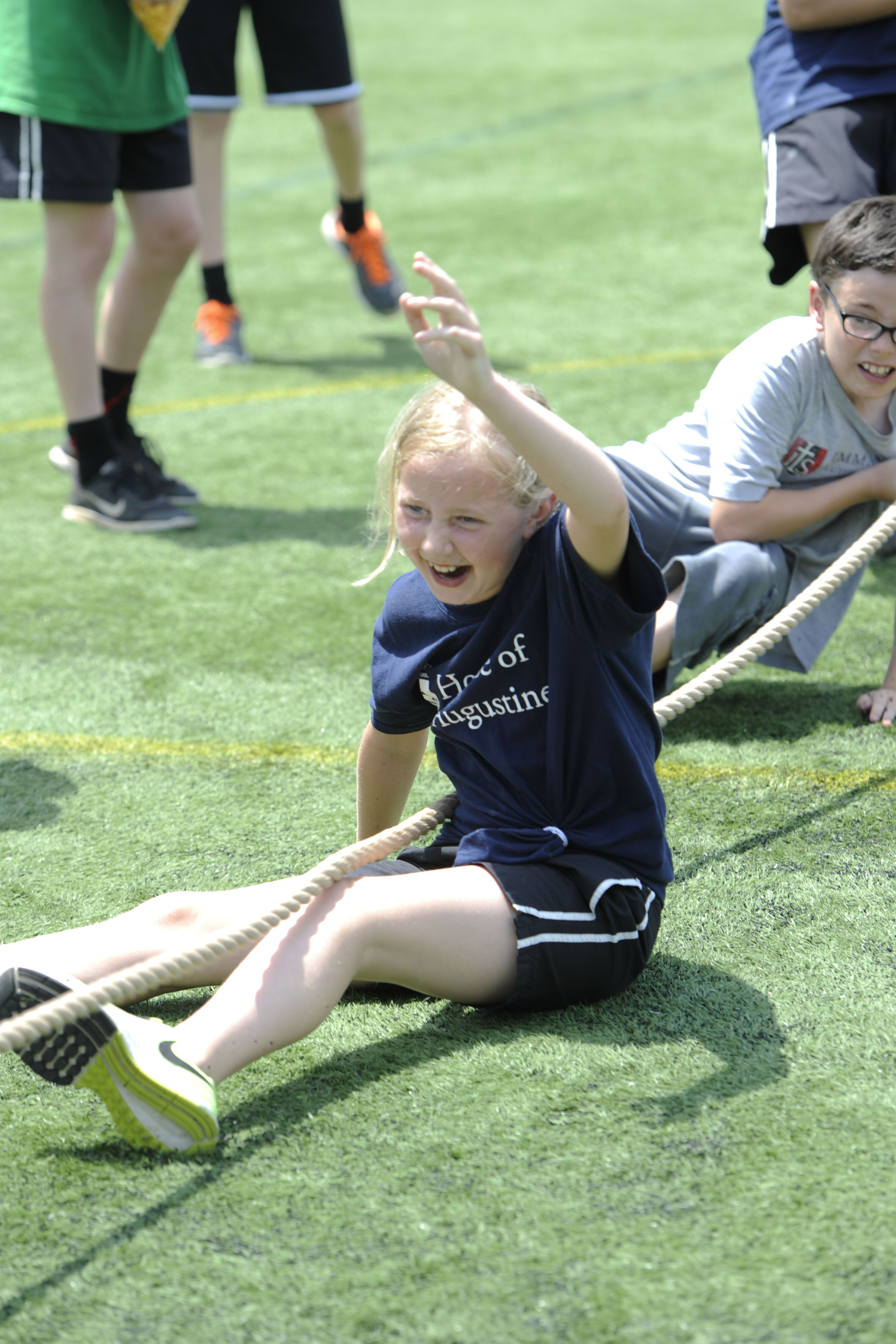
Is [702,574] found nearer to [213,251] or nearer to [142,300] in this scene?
[142,300]

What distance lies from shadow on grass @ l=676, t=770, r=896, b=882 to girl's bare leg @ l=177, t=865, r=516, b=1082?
1.89ft

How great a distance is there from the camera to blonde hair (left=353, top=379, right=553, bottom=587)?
2.10 metres

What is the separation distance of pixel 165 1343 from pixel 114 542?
316 cm

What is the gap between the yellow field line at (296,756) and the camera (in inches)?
116

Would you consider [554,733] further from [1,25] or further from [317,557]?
[1,25]

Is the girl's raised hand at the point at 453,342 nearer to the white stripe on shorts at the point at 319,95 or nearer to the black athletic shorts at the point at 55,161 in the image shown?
the black athletic shorts at the point at 55,161

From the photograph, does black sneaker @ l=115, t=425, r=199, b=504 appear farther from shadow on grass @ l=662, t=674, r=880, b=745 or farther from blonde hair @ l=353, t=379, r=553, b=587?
blonde hair @ l=353, t=379, r=553, b=587

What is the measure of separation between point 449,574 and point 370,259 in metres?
4.75

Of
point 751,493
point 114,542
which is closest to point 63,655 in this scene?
point 114,542

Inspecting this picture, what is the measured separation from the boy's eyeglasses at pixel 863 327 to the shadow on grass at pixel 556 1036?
1325 mm

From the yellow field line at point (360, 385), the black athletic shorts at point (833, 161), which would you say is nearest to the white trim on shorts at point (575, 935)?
the black athletic shorts at point (833, 161)

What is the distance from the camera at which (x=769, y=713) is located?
10.8 ft

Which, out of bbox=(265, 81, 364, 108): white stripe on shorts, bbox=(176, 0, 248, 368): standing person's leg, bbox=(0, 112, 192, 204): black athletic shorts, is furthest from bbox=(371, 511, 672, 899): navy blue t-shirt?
bbox=(265, 81, 364, 108): white stripe on shorts

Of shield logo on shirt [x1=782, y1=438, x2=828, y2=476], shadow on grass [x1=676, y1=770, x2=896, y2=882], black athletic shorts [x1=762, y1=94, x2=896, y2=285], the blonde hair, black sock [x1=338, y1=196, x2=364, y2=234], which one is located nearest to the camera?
the blonde hair
